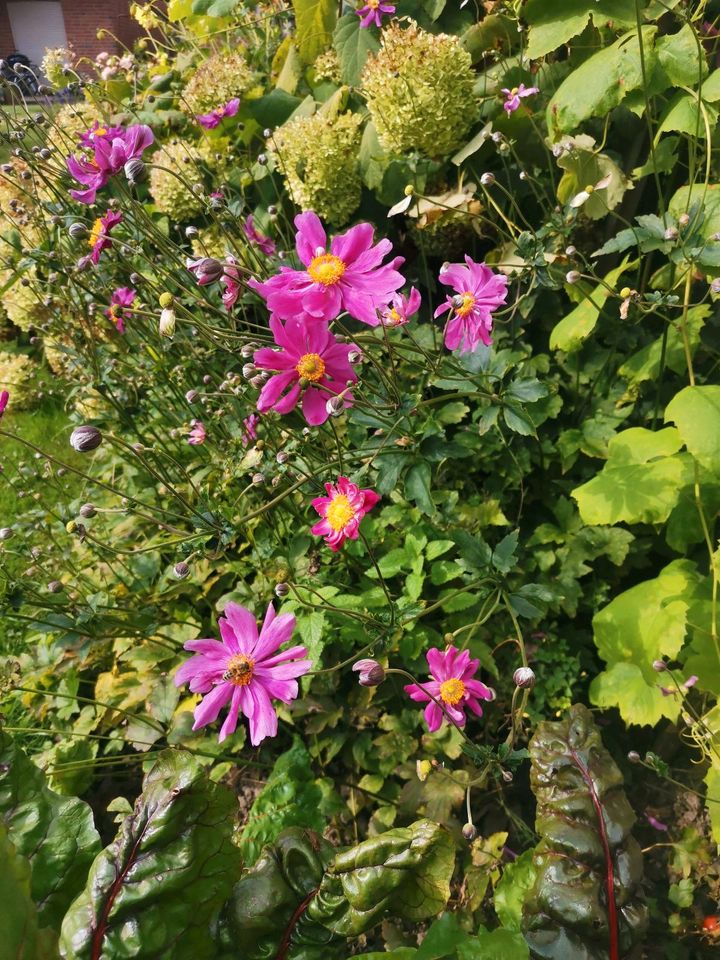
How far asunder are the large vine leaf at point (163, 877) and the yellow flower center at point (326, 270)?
2.50 feet

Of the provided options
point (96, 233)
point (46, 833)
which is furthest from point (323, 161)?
point (46, 833)

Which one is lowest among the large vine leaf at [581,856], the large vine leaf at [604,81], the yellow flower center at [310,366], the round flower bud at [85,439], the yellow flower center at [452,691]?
the large vine leaf at [581,856]

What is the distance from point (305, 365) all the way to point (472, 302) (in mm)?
383

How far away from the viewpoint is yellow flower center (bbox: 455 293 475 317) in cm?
124

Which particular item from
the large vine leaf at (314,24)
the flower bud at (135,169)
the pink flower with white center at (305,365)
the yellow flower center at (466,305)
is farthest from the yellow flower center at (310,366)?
the large vine leaf at (314,24)

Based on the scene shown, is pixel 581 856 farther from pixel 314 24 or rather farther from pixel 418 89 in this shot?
pixel 314 24

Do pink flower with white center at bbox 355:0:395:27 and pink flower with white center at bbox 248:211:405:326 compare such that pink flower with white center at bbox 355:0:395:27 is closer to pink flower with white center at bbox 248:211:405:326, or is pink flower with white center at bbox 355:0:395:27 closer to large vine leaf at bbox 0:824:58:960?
pink flower with white center at bbox 248:211:405:326

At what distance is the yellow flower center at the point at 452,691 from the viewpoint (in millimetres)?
1197

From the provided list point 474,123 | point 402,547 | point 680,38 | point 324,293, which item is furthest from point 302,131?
point 402,547

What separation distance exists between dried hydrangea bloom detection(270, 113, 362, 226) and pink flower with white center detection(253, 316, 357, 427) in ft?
3.42

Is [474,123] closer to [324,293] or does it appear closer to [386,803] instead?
[324,293]

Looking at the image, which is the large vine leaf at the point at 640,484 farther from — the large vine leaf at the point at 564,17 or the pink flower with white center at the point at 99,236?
the pink flower with white center at the point at 99,236

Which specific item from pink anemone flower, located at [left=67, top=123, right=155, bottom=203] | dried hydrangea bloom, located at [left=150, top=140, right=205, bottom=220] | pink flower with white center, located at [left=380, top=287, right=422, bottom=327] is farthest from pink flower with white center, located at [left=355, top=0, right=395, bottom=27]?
pink flower with white center, located at [left=380, top=287, right=422, bottom=327]

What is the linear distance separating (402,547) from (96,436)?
Answer: 80 cm
